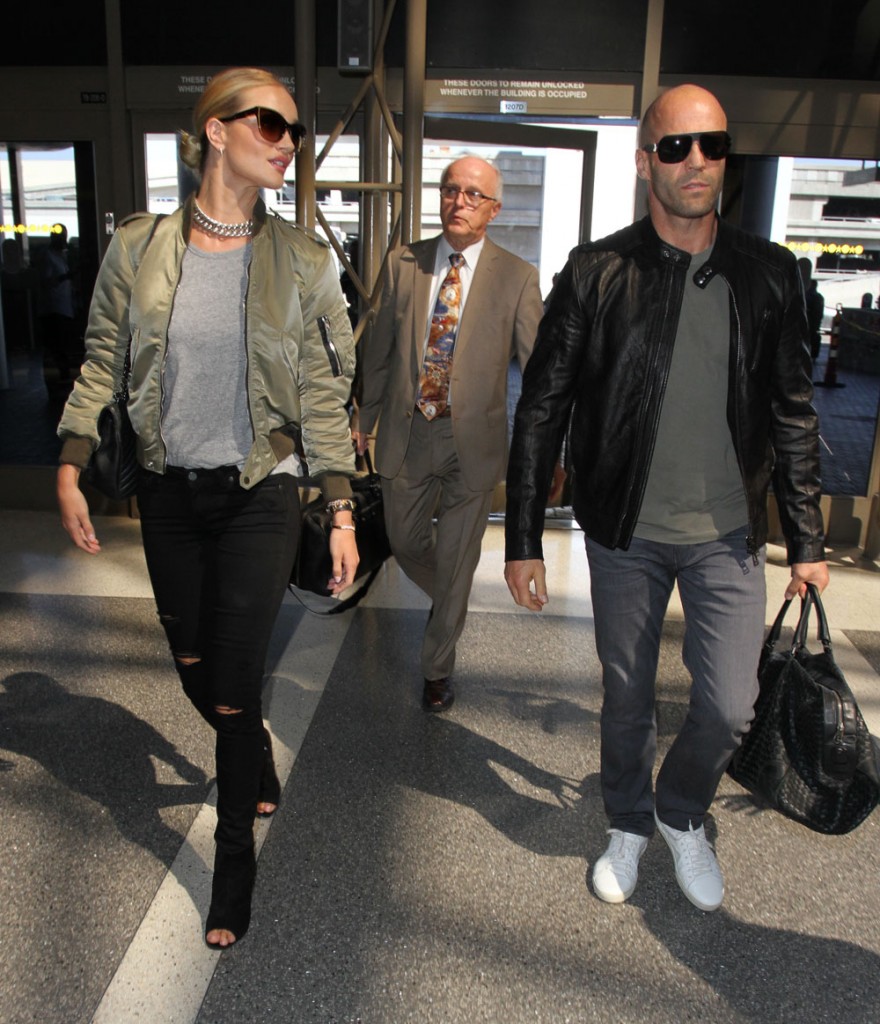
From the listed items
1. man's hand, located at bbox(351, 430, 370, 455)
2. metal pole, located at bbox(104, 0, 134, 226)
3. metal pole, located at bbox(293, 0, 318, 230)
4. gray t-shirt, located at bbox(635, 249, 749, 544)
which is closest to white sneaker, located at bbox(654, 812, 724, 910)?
gray t-shirt, located at bbox(635, 249, 749, 544)

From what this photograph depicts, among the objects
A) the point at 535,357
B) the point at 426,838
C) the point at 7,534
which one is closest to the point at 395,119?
the point at 7,534

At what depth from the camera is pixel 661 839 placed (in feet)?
10.6

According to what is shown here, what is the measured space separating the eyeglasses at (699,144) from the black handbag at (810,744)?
1166mm

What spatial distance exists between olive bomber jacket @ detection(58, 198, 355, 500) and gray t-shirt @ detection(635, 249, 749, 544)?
858 mm

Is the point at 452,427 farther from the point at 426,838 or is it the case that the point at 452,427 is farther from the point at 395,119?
the point at 395,119

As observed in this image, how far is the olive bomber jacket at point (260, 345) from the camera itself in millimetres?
2570

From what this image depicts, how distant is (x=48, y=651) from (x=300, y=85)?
3.60 m

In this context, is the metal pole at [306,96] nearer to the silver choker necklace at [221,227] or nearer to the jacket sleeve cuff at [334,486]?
the silver choker necklace at [221,227]

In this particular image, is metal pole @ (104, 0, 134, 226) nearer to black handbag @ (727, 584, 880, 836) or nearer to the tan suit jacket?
the tan suit jacket

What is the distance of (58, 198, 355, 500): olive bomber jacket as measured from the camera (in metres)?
2.57

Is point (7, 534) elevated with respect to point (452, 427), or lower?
lower

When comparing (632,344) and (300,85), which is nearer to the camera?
(632,344)

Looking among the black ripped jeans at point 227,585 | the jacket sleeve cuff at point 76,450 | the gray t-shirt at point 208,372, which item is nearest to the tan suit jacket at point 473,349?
the black ripped jeans at point 227,585

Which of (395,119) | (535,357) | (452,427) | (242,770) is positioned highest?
(395,119)
